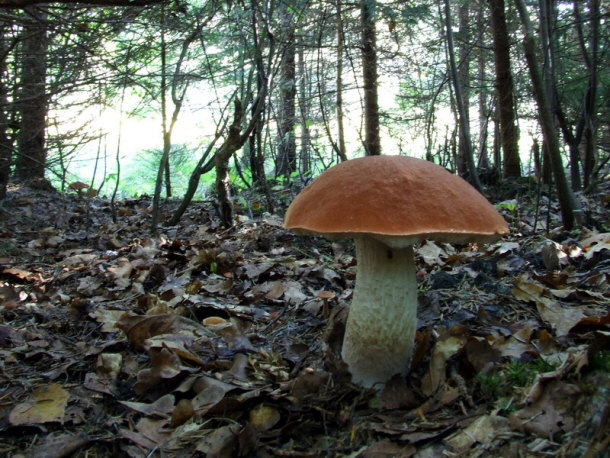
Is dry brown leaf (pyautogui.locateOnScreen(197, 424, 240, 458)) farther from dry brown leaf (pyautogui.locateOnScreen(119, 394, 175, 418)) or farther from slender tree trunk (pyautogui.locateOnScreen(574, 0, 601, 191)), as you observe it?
slender tree trunk (pyautogui.locateOnScreen(574, 0, 601, 191))

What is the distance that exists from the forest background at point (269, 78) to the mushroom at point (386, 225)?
1447mm

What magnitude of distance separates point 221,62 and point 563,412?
9833 millimetres

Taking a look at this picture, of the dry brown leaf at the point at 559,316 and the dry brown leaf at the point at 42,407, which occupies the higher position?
the dry brown leaf at the point at 559,316

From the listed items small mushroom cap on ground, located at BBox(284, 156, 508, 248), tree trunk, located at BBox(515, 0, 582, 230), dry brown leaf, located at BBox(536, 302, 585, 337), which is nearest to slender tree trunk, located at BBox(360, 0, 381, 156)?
tree trunk, located at BBox(515, 0, 582, 230)

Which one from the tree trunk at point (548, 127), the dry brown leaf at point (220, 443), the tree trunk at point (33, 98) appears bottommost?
the dry brown leaf at point (220, 443)

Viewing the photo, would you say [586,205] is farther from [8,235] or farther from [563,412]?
[8,235]

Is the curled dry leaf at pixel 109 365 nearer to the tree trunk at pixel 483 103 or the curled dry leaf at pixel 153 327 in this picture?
the curled dry leaf at pixel 153 327

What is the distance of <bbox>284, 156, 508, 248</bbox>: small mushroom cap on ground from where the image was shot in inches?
62.8

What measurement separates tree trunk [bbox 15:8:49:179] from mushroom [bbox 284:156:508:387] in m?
2.65

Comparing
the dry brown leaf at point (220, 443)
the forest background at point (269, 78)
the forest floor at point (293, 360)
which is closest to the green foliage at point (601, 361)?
the forest floor at point (293, 360)

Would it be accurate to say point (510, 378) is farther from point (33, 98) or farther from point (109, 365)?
point (33, 98)

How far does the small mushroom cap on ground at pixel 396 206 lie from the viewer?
62.8 inches

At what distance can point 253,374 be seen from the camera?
2309 millimetres

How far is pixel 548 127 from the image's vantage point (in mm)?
3908
